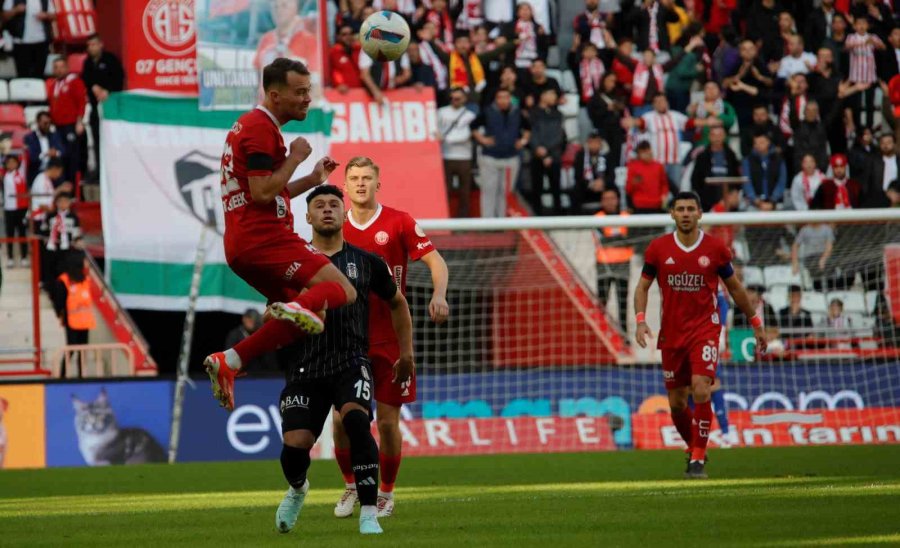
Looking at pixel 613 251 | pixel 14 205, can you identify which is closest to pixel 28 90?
pixel 14 205

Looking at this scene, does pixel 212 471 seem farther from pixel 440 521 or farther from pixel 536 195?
pixel 536 195

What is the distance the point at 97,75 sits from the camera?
2336 centimetres

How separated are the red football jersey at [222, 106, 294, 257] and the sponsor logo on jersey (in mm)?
5964

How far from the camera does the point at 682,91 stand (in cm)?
2484

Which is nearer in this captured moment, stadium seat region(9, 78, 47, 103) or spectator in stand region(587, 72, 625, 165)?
spectator in stand region(587, 72, 625, 165)

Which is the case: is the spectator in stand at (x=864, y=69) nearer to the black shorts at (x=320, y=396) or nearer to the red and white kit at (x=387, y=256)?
the red and white kit at (x=387, y=256)

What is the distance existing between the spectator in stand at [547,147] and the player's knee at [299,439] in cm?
1525

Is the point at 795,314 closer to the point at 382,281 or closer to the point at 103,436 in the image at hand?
the point at 103,436

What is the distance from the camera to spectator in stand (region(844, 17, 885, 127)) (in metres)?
24.9

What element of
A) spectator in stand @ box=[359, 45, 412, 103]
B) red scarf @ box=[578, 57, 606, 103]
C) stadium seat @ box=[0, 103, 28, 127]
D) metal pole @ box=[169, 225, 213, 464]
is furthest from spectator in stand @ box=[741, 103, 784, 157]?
stadium seat @ box=[0, 103, 28, 127]

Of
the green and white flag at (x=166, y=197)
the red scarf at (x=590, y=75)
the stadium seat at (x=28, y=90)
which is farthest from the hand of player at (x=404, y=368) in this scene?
the stadium seat at (x=28, y=90)

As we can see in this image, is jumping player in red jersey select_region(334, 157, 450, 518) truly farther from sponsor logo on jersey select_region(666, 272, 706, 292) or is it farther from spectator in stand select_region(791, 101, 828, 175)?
spectator in stand select_region(791, 101, 828, 175)

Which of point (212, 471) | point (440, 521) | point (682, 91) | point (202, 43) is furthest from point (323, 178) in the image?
point (682, 91)

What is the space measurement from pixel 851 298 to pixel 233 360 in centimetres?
1407
